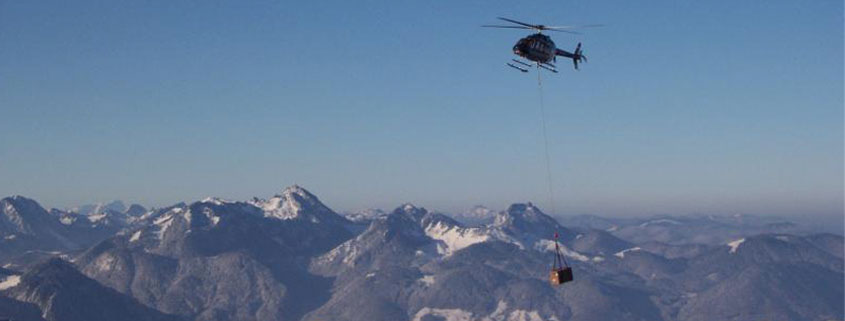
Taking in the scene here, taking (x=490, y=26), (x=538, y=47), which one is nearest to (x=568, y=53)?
(x=538, y=47)

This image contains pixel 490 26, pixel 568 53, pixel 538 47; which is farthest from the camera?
pixel 568 53

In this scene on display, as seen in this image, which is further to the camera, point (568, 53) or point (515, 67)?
point (568, 53)

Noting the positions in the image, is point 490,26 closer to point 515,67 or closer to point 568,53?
point 515,67

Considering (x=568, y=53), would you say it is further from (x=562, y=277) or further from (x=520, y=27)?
(x=562, y=277)

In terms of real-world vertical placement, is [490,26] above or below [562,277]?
above

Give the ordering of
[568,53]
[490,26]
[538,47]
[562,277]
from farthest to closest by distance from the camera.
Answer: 1. [568,53]
2. [538,47]
3. [562,277]
4. [490,26]

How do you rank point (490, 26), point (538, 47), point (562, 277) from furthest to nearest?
1. point (538, 47)
2. point (562, 277)
3. point (490, 26)
